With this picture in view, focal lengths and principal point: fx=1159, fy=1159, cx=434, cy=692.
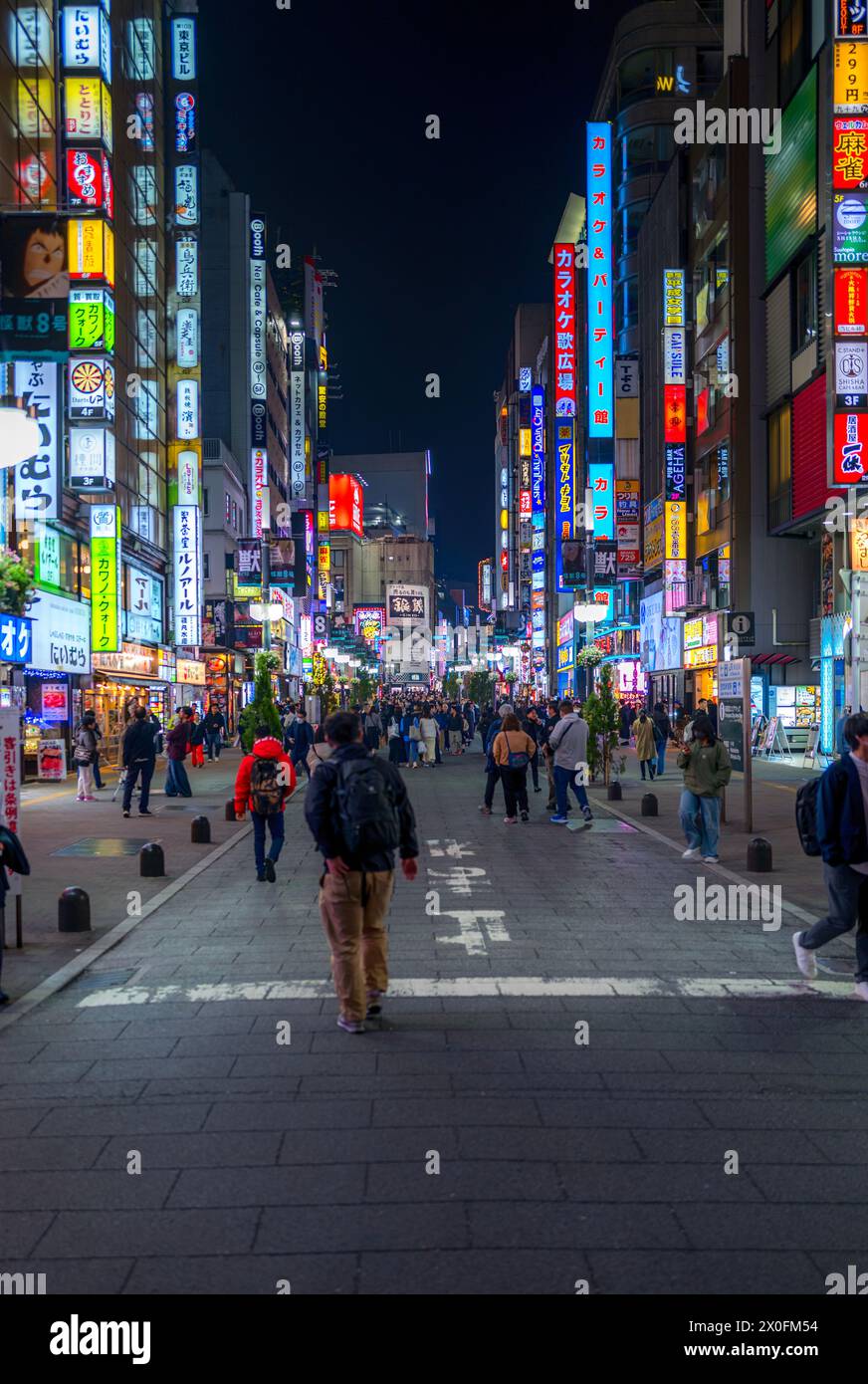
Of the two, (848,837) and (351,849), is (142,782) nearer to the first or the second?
(351,849)

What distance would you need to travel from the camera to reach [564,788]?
701 inches

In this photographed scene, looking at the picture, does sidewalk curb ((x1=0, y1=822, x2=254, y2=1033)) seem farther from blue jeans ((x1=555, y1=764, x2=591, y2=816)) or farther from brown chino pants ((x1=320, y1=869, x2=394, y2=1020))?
blue jeans ((x1=555, y1=764, x2=591, y2=816))

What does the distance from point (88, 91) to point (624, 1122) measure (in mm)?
30507

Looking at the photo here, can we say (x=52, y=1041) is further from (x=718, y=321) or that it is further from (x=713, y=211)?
(x=713, y=211)

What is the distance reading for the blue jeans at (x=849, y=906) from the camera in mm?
7277

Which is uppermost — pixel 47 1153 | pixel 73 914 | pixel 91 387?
pixel 91 387

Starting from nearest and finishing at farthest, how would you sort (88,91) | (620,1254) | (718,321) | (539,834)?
(620,1254) → (539,834) → (88,91) → (718,321)

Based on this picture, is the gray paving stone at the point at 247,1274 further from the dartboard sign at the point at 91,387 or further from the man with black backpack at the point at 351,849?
the dartboard sign at the point at 91,387

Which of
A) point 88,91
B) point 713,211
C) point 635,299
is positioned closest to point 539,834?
point 88,91

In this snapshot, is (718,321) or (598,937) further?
(718,321)

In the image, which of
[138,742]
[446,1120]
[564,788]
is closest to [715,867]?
[564,788]

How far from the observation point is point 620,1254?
3887mm

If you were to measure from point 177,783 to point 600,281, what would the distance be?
4514cm

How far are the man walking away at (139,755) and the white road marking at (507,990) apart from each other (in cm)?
1124
